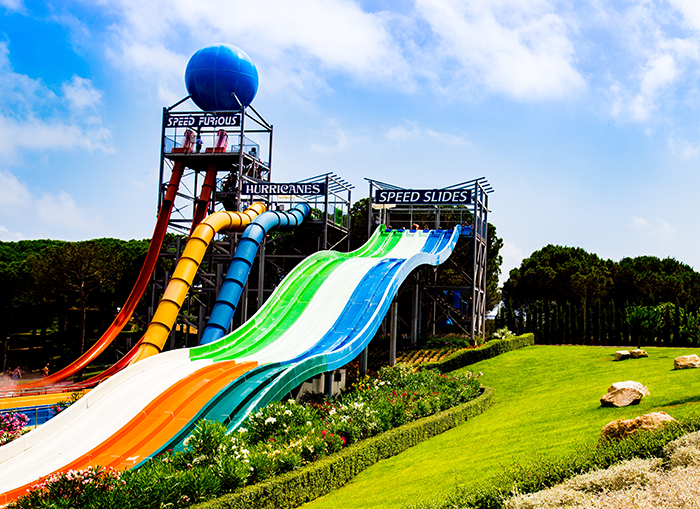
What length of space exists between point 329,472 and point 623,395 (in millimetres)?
8991

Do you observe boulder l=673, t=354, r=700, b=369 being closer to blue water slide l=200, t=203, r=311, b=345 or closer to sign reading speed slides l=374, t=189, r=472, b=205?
blue water slide l=200, t=203, r=311, b=345

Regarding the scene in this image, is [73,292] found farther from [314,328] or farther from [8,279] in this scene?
[314,328]

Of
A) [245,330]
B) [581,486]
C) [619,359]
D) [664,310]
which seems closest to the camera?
[581,486]

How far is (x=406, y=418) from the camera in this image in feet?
61.7

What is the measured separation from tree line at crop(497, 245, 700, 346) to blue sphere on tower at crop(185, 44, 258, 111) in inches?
1068

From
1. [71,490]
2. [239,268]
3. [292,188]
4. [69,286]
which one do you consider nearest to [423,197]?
[292,188]

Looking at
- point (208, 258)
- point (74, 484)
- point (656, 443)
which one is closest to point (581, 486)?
point (656, 443)

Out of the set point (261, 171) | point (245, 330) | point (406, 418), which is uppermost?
point (261, 171)

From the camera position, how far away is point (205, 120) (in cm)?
4212

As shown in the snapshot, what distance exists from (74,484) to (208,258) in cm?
3073

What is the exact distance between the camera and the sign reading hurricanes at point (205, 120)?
41.8 metres

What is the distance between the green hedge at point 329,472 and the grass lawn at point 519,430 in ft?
0.83

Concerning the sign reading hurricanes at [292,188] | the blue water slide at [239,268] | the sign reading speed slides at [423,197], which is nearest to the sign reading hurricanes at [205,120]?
the sign reading hurricanes at [292,188]

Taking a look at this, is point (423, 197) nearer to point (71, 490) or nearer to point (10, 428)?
point (10, 428)
